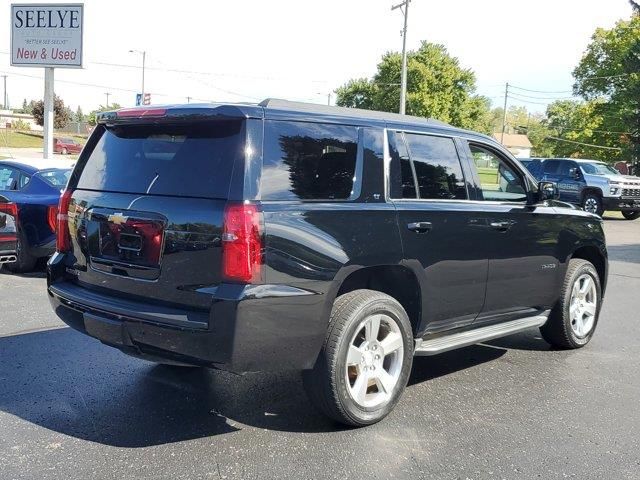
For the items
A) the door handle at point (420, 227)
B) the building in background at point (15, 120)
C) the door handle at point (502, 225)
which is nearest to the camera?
the door handle at point (420, 227)

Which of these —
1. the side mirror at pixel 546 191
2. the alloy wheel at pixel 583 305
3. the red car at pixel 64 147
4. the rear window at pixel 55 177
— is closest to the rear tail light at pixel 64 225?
the side mirror at pixel 546 191

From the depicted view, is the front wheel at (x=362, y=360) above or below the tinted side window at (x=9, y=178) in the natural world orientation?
below

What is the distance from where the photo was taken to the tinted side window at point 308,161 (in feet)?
11.7

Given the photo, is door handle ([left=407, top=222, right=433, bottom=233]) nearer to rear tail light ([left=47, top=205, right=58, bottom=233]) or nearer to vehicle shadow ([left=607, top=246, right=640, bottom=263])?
rear tail light ([left=47, top=205, right=58, bottom=233])

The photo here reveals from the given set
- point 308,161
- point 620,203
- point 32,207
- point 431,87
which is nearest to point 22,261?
point 32,207

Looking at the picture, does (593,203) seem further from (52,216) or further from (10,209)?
(10,209)

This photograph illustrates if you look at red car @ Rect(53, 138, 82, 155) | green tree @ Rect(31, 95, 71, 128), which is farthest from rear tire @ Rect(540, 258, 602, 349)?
green tree @ Rect(31, 95, 71, 128)

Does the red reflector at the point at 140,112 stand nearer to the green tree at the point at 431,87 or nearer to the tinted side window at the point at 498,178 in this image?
the tinted side window at the point at 498,178

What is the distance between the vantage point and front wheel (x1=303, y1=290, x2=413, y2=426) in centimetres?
372

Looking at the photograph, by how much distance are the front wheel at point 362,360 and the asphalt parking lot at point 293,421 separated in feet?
0.57

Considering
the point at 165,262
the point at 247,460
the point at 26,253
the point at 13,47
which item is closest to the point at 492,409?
the point at 247,460

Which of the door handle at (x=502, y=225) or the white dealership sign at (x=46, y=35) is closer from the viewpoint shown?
the door handle at (x=502, y=225)

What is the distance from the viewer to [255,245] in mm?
3350

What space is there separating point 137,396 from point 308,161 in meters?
2.02
